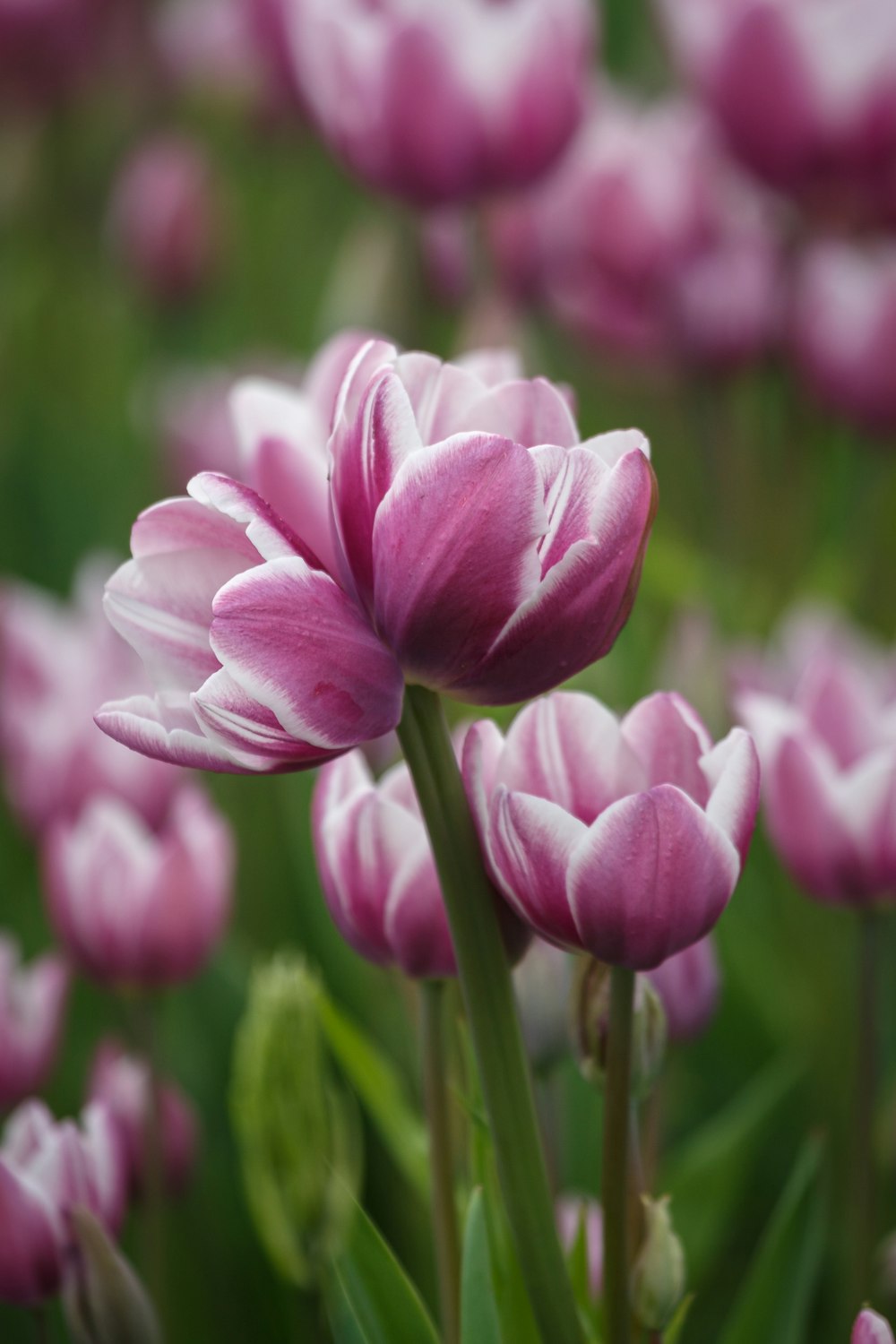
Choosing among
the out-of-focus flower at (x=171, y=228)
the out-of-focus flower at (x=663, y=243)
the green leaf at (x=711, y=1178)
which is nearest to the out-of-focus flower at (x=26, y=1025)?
the green leaf at (x=711, y=1178)

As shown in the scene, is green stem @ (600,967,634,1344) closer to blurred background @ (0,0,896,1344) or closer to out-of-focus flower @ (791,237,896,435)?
blurred background @ (0,0,896,1344)

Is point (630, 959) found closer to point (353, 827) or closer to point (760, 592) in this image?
point (353, 827)

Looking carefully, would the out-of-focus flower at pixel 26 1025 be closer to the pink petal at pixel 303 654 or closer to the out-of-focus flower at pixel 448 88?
the pink petal at pixel 303 654

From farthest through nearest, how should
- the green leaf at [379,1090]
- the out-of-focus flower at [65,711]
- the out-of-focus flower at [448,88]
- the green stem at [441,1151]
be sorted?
the out-of-focus flower at [448,88] → the out-of-focus flower at [65,711] → the green leaf at [379,1090] → the green stem at [441,1151]

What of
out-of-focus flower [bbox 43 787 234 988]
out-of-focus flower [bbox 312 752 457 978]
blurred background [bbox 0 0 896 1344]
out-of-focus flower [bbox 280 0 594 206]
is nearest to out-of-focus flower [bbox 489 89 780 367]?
blurred background [bbox 0 0 896 1344]

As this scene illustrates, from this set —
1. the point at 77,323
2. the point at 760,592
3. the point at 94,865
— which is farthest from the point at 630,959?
the point at 77,323
